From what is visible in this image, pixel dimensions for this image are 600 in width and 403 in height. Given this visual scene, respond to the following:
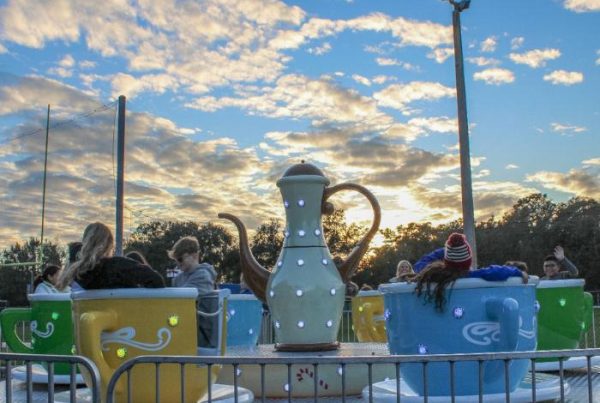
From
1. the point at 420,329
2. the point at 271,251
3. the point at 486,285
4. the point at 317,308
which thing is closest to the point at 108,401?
the point at 420,329

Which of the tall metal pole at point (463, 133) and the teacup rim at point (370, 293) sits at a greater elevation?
the tall metal pole at point (463, 133)

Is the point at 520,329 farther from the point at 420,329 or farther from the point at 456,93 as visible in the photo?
the point at 456,93

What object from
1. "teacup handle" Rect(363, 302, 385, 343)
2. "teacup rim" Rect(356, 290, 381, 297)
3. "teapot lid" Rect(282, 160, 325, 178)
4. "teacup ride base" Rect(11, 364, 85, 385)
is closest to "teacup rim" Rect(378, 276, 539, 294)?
"teapot lid" Rect(282, 160, 325, 178)

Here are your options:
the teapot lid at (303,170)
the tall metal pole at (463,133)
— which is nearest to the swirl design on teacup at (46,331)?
the teapot lid at (303,170)

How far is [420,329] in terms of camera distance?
3926 millimetres

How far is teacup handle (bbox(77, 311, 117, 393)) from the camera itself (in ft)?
12.0

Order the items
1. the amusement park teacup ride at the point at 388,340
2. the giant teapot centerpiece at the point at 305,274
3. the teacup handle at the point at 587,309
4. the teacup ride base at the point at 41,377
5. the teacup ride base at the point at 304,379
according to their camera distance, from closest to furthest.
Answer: the amusement park teacup ride at the point at 388,340
the teacup ride base at the point at 304,379
the teacup ride base at the point at 41,377
the giant teapot centerpiece at the point at 305,274
the teacup handle at the point at 587,309

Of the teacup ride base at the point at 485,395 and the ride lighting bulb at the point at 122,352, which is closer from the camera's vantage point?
the teacup ride base at the point at 485,395

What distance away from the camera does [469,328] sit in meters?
3.85

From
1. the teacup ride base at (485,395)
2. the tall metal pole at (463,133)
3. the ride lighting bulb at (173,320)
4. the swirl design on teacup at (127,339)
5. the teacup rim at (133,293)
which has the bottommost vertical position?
the teacup ride base at (485,395)

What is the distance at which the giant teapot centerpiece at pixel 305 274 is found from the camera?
5602 mm

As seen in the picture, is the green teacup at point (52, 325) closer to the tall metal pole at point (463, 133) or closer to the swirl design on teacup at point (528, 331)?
the swirl design on teacup at point (528, 331)

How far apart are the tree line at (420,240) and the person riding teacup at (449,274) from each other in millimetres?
34444

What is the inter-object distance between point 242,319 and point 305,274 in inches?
62.5
